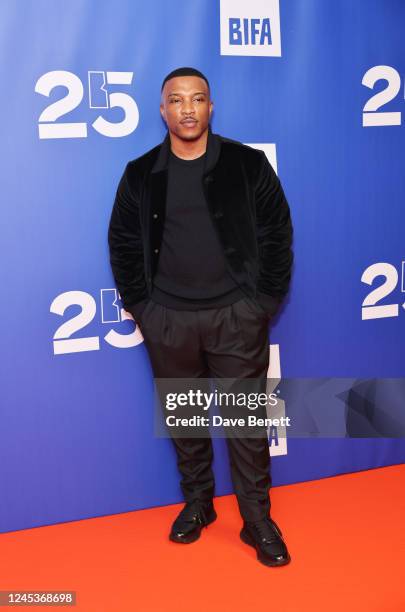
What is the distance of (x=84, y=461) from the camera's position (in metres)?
2.62

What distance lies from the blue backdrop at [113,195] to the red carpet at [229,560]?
135 mm

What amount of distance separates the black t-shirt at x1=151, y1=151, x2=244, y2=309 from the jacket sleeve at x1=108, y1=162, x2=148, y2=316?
0.33 feet

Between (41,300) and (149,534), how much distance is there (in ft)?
3.42

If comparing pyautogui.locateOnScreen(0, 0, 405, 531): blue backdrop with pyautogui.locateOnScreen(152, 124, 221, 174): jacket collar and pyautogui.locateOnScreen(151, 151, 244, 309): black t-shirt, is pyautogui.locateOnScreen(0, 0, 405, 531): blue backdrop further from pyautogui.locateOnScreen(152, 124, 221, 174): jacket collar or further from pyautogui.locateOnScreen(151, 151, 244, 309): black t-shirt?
pyautogui.locateOnScreen(151, 151, 244, 309): black t-shirt

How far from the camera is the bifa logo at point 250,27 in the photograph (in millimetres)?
2426

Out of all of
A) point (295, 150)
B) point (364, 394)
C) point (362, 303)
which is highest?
point (295, 150)

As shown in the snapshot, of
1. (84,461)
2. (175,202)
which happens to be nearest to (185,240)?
(175,202)

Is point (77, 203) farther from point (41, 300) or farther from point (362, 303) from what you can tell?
point (362, 303)

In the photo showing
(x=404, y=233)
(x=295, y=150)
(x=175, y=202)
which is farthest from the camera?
(x=404, y=233)

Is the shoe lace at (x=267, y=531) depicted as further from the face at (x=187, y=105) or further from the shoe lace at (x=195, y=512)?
the face at (x=187, y=105)

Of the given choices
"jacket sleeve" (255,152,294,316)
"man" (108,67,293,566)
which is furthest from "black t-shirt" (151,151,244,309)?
"jacket sleeve" (255,152,294,316)

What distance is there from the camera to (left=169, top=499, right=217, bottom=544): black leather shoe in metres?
2.44

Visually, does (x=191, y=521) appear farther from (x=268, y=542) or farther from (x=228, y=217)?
(x=228, y=217)

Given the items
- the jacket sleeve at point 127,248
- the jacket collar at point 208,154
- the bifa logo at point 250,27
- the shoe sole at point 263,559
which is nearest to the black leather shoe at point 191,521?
the shoe sole at point 263,559
